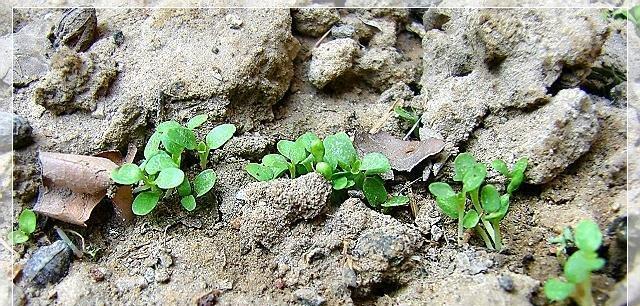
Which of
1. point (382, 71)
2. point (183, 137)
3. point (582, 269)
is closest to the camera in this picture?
point (582, 269)

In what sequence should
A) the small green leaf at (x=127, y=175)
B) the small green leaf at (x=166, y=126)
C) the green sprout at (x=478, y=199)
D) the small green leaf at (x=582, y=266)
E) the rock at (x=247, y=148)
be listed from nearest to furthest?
1. the small green leaf at (x=582, y=266)
2. the green sprout at (x=478, y=199)
3. the small green leaf at (x=127, y=175)
4. the small green leaf at (x=166, y=126)
5. the rock at (x=247, y=148)

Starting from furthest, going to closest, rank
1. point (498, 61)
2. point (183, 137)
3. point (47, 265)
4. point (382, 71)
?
point (382, 71)
point (498, 61)
point (183, 137)
point (47, 265)

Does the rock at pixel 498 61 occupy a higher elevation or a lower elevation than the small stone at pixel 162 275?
higher

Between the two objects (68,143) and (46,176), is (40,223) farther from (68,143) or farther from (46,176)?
(68,143)

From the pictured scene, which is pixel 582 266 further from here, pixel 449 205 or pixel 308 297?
pixel 308 297

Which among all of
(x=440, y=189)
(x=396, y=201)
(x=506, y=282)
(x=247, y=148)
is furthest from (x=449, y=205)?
(x=247, y=148)

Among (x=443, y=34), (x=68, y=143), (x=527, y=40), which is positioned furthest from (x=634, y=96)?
(x=68, y=143)

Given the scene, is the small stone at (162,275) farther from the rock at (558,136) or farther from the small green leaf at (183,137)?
the rock at (558,136)

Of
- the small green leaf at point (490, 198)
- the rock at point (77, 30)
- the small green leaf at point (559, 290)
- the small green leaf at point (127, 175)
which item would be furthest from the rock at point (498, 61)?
the rock at point (77, 30)
